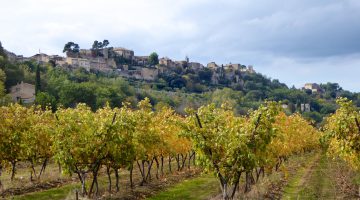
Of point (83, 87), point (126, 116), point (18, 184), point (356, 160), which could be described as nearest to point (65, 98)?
point (83, 87)

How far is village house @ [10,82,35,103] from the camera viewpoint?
304 ft

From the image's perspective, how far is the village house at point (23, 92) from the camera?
304 ft

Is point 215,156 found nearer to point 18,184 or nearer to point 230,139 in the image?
point 230,139

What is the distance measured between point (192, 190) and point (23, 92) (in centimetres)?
7278

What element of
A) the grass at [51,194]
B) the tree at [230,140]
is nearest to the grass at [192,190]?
the grass at [51,194]

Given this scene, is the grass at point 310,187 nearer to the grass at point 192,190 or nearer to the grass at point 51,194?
the grass at point 192,190

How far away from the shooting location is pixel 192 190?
29422 millimetres

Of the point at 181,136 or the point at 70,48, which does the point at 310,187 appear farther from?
the point at 70,48

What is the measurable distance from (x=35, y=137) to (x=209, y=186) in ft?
41.2

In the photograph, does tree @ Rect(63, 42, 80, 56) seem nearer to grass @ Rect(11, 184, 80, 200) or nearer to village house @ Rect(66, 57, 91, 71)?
village house @ Rect(66, 57, 91, 71)

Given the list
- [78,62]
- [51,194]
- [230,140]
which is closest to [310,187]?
[230,140]

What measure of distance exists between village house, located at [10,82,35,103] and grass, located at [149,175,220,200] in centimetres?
6740

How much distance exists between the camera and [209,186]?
31.3 metres

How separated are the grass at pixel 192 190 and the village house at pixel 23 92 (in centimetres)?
6740
